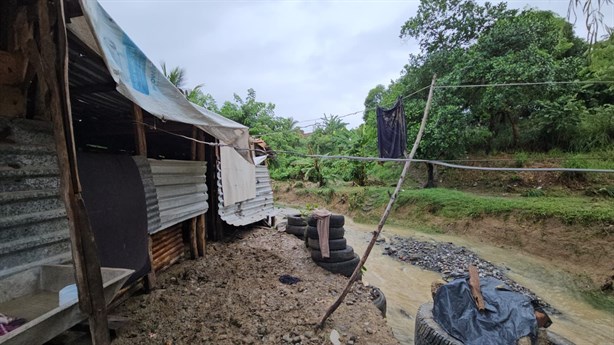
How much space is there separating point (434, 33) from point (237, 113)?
12996 millimetres

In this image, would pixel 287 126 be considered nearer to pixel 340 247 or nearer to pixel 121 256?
pixel 340 247

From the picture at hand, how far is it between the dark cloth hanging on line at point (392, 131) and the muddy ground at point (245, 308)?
13.4 ft

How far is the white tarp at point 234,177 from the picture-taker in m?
6.22

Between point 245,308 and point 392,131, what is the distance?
5.85m

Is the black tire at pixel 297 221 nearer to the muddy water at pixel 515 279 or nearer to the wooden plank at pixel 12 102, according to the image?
the muddy water at pixel 515 279

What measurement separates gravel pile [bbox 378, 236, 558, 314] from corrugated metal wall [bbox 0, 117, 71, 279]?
22.3 ft

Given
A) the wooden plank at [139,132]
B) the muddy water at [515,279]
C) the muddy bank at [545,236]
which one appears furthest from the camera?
the muddy bank at [545,236]

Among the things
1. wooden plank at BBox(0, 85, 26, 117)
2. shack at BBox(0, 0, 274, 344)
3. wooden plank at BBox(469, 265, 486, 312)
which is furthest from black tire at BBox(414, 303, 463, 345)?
wooden plank at BBox(0, 85, 26, 117)

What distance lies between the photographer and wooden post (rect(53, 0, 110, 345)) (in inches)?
57.0

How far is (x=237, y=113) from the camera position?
20.2 meters

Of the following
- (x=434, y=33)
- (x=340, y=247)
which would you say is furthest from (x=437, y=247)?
(x=434, y=33)

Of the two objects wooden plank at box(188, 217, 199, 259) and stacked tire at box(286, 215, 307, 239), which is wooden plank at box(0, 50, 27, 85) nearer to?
wooden plank at box(188, 217, 199, 259)

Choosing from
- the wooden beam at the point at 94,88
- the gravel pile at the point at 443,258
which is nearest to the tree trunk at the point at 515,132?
the gravel pile at the point at 443,258

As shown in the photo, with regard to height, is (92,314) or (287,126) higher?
(287,126)
